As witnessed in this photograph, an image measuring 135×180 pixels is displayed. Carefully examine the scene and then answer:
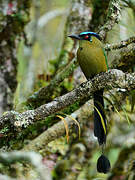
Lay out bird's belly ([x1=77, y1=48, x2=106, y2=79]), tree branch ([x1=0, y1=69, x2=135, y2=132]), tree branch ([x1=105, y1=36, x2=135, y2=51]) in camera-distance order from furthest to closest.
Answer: bird's belly ([x1=77, y1=48, x2=106, y2=79]) → tree branch ([x1=105, y1=36, x2=135, y2=51]) → tree branch ([x1=0, y1=69, x2=135, y2=132])

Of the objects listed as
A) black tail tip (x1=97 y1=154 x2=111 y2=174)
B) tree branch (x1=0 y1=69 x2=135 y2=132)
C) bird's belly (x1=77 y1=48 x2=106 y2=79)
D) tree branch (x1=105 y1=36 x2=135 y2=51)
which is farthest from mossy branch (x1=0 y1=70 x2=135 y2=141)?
bird's belly (x1=77 y1=48 x2=106 y2=79)

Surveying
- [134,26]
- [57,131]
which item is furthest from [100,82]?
[134,26]

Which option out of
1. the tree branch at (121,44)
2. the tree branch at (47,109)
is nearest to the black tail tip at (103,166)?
the tree branch at (47,109)

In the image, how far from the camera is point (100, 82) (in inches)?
71.0

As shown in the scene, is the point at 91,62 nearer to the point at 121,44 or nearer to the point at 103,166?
the point at 121,44

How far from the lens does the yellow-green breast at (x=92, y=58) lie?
2619mm

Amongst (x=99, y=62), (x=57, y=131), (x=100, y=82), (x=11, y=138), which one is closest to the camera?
(x=100, y=82)

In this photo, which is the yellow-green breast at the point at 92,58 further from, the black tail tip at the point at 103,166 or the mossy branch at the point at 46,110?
the black tail tip at the point at 103,166

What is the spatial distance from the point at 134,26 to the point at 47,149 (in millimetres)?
1724

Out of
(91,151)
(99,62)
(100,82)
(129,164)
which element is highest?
(99,62)

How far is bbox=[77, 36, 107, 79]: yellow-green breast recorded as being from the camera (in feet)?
8.59

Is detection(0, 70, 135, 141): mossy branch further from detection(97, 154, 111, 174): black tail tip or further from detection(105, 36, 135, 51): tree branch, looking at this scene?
detection(105, 36, 135, 51): tree branch

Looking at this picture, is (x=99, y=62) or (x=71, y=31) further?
(x=71, y=31)

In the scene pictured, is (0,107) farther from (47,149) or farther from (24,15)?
(24,15)
